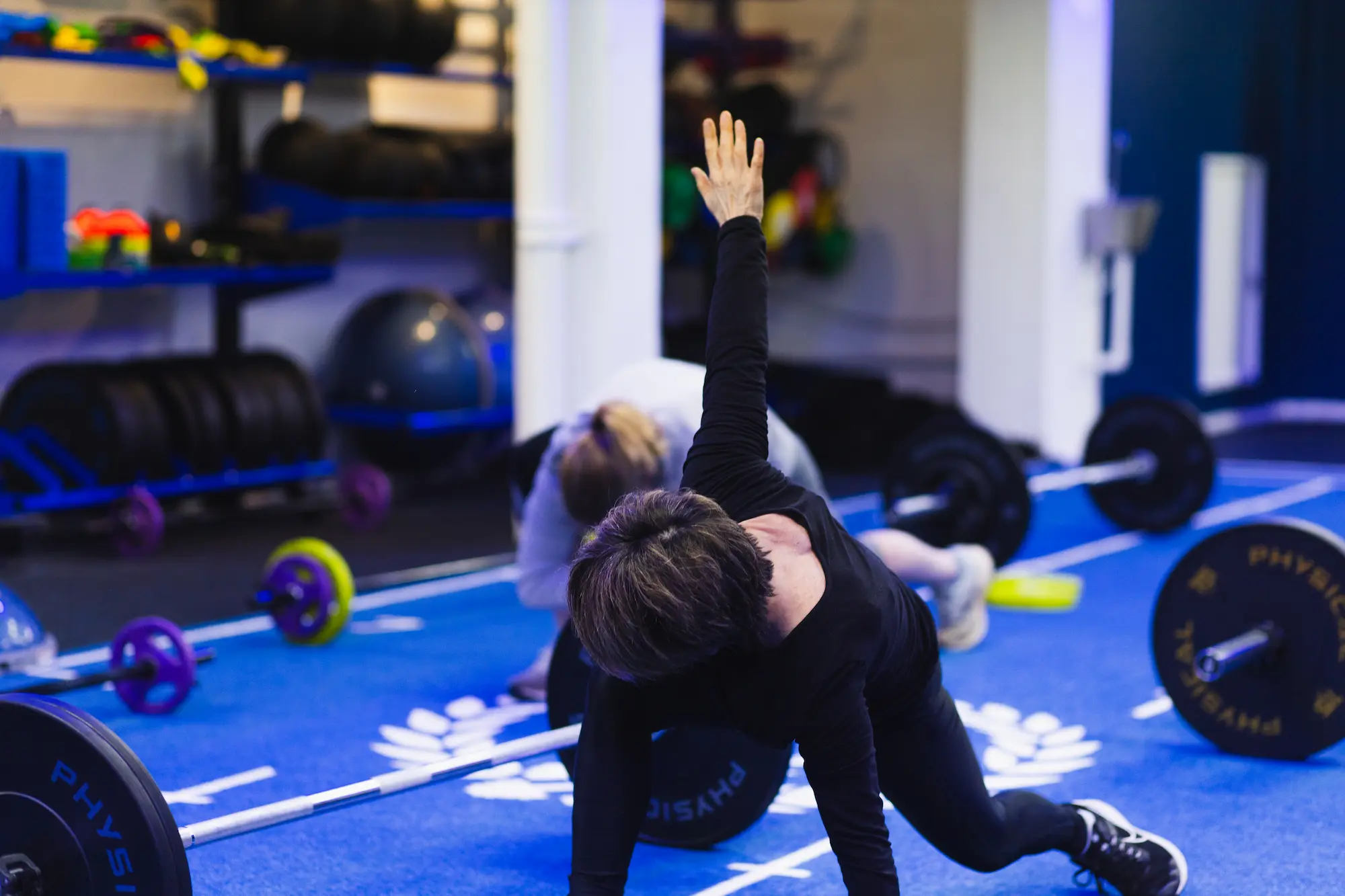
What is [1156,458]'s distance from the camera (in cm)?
613

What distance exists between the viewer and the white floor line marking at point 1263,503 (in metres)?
6.43

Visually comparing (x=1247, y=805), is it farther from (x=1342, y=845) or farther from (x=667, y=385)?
(x=667, y=385)

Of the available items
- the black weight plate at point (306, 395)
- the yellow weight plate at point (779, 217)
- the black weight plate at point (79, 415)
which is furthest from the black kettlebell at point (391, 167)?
the yellow weight plate at point (779, 217)

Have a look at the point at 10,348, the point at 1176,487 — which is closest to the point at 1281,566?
the point at 1176,487

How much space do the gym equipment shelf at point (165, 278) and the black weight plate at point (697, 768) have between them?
10.4ft

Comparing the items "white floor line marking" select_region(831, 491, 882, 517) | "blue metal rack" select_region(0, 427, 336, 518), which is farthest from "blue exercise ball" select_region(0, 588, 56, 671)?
"white floor line marking" select_region(831, 491, 882, 517)

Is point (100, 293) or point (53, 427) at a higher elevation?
point (100, 293)

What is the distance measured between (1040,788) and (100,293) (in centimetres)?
436

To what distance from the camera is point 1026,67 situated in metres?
7.75

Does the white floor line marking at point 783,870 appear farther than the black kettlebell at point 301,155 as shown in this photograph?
No

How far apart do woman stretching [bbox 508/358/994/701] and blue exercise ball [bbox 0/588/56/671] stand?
1.07 meters

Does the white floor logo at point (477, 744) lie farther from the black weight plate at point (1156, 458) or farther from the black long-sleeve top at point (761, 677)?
the black weight plate at point (1156, 458)

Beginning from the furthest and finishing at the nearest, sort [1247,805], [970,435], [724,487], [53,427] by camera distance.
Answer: [53,427]
[970,435]
[1247,805]
[724,487]

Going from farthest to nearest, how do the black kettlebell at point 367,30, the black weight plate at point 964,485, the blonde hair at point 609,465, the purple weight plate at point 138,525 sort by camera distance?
the black kettlebell at point 367,30 < the purple weight plate at point 138,525 < the black weight plate at point 964,485 < the blonde hair at point 609,465
